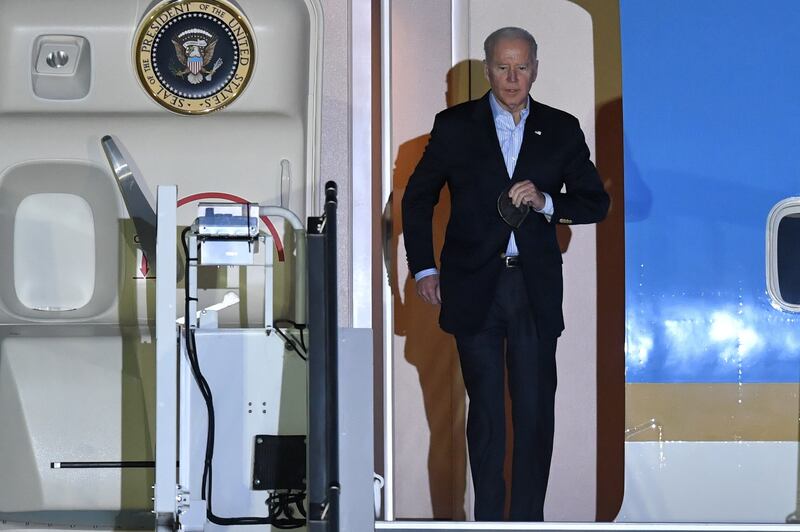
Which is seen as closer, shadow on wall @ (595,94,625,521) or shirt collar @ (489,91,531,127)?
shirt collar @ (489,91,531,127)

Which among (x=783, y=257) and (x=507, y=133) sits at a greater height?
(x=507, y=133)

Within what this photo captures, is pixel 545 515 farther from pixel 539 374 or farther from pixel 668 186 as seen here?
pixel 668 186

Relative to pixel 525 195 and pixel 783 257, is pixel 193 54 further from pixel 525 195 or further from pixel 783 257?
pixel 783 257

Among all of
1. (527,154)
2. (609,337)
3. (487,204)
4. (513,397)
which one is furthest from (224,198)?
(609,337)

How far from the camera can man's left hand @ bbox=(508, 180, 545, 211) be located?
3639 mm

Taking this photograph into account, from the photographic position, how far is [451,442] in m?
4.28

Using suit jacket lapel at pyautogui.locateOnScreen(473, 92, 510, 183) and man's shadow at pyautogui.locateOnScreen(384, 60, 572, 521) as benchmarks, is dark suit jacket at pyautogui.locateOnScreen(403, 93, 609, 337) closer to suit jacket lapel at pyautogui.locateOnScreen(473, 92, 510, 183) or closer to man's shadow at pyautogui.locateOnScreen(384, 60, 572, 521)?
suit jacket lapel at pyautogui.locateOnScreen(473, 92, 510, 183)

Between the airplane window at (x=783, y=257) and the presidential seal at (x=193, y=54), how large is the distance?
172 cm

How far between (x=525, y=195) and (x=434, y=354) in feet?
2.81

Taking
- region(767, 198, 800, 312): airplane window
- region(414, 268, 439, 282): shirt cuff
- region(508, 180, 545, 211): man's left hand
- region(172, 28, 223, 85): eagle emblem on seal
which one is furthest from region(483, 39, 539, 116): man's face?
region(172, 28, 223, 85): eagle emblem on seal

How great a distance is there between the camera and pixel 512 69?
3727mm

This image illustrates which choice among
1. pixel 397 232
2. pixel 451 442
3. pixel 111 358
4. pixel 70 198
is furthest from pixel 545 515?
pixel 70 198

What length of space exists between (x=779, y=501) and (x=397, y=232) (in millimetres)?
1465

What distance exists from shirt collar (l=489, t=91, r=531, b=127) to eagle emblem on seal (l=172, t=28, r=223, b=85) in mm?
932
